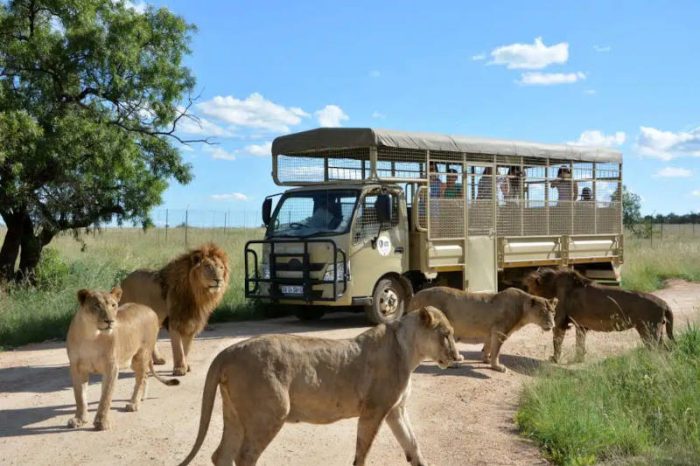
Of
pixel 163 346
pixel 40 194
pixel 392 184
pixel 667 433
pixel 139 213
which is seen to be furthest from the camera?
pixel 139 213

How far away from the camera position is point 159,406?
8.18 metres

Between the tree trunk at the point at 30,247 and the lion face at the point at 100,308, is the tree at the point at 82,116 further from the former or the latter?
the lion face at the point at 100,308

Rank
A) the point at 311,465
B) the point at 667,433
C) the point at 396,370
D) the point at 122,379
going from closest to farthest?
1. the point at 396,370
2. the point at 311,465
3. the point at 667,433
4. the point at 122,379

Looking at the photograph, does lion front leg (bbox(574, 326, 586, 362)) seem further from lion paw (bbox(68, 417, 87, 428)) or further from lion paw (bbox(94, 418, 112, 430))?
lion paw (bbox(68, 417, 87, 428))

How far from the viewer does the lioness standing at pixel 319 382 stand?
17.5 ft

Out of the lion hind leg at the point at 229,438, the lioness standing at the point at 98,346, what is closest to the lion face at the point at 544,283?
the lioness standing at the point at 98,346

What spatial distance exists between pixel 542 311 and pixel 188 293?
4536 millimetres

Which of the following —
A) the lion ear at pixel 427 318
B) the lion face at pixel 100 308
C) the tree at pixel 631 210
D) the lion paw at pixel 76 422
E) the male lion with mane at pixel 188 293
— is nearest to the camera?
the lion ear at pixel 427 318

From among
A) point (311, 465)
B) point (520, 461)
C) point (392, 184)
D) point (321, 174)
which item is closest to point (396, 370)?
point (311, 465)

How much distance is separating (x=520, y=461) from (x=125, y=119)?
41.3 feet

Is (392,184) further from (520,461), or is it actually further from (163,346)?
(520,461)

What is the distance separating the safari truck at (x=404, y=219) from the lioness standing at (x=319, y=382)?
6613 mm

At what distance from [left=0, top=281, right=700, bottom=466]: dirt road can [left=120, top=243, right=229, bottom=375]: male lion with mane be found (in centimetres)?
41

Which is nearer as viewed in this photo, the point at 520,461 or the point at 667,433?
the point at 520,461
